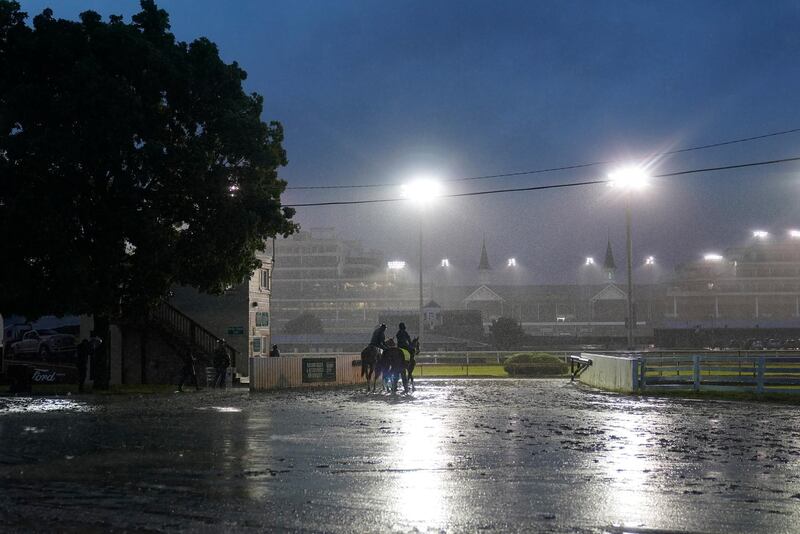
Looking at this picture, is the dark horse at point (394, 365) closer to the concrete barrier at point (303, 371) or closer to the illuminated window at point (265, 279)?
the concrete barrier at point (303, 371)

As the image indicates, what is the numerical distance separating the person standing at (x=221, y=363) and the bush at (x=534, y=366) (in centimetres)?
1834

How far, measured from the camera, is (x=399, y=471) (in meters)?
11.7

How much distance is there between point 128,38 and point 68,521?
2753cm

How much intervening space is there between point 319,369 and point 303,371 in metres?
0.85

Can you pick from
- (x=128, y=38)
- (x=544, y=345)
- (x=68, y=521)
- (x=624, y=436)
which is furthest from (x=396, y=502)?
(x=544, y=345)

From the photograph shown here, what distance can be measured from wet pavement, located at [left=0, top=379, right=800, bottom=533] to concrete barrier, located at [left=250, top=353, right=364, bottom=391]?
11349 millimetres

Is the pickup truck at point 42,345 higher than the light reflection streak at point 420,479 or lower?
higher

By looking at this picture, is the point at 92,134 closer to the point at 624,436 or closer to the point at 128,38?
the point at 128,38

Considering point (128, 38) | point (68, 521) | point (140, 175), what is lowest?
point (68, 521)

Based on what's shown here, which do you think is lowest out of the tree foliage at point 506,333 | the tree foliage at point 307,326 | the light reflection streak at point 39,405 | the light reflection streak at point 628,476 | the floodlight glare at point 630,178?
the light reflection streak at point 628,476

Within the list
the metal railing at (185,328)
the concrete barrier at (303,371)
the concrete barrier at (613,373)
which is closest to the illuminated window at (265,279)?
the metal railing at (185,328)

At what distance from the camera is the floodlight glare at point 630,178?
169 feet

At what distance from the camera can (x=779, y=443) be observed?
50.9 feet

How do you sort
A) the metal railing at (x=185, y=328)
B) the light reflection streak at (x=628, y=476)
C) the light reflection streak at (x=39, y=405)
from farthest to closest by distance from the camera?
the metal railing at (x=185, y=328) < the light reflection streak at (x=39, y=405) < the light reflection streak at (x=628, y=476)
